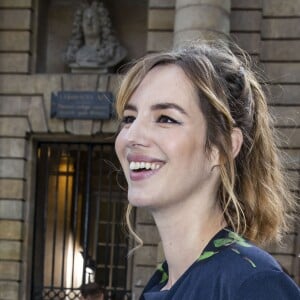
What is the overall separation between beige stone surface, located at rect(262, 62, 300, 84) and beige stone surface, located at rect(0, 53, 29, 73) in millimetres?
3809

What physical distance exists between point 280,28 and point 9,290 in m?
5.88

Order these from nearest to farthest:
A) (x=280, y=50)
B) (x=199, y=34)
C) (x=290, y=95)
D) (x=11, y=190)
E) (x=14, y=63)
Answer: (x=199, y=34)
(x=290, y=95)
(x=280, y=50)
(x=11, y=190)
(x=14, y=63)

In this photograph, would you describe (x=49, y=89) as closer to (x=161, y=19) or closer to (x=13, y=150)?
(x=13, y=150)

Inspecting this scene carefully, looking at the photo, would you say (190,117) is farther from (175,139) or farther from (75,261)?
(75,261)

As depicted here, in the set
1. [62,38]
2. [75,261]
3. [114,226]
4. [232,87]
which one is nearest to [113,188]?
[114,226]

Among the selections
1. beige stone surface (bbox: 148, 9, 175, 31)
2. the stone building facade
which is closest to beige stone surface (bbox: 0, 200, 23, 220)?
the stone building facade

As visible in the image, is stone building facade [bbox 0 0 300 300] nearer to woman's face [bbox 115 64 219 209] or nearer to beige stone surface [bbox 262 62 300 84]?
beige stone surface [bbox 262 62 300 84]

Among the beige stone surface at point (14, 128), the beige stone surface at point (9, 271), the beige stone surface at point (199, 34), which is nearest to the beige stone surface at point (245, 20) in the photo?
the beige stone surface at point (199, 34)

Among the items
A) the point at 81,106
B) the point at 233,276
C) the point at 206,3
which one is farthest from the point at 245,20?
the point at 233,276

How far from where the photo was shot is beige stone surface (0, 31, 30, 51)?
9875 mm

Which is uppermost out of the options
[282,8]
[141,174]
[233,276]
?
[282,8]

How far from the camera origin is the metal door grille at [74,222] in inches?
388

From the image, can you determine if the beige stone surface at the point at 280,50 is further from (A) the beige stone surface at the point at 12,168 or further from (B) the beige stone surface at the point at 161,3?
(A) the beige stone surface at the point at 12,168

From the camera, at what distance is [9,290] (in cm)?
945
